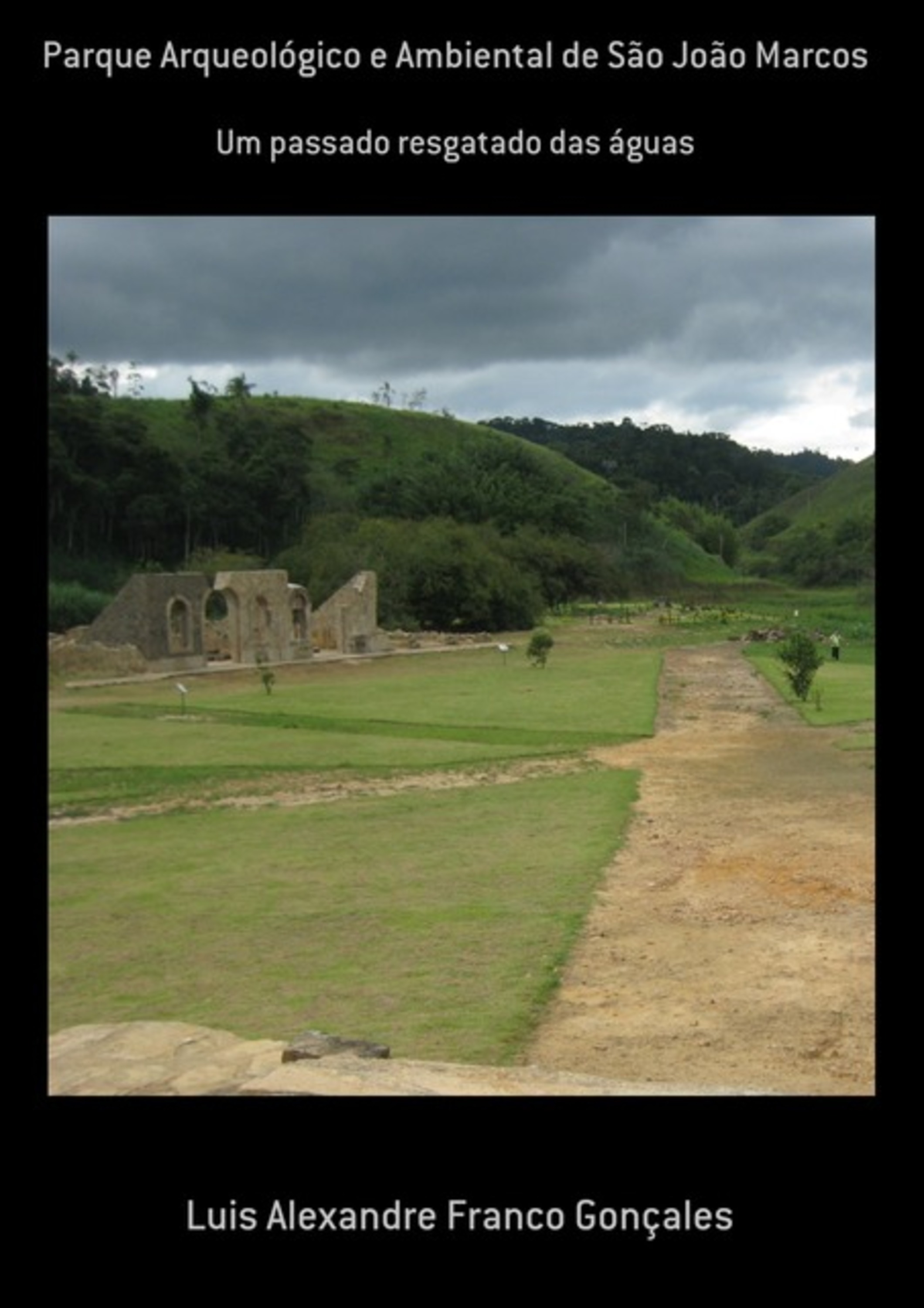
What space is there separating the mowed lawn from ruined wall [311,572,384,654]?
16.3 metres

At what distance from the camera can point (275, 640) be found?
36062 millimetres

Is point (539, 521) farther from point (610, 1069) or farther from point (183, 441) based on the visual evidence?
point (610, 1069)

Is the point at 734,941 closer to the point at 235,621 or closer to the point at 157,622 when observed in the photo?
the point at 157,622

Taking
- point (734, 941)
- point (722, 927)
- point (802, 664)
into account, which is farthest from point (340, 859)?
point (802, 664)

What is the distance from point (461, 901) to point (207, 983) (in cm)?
258

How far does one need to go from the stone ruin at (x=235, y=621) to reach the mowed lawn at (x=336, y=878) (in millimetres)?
11425

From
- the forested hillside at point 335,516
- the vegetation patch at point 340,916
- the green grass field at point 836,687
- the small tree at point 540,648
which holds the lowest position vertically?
the vegetation patch at point 340,916

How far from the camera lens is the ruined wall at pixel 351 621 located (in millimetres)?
39031

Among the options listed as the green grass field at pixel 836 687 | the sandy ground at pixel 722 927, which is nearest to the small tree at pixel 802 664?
the green grass field at pixel 836 687

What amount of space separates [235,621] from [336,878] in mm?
25914

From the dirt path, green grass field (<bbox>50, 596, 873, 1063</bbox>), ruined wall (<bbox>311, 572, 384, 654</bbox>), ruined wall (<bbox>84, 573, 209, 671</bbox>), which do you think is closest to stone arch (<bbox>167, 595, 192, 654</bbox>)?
ruined wall (<bbox>84, 573, 209, 671</bbox>)

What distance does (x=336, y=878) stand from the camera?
10453 mm

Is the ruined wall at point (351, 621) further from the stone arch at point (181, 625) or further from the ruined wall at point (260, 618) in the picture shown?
the stone arch at point (181, 625)

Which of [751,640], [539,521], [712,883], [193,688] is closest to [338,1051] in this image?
[712,883]
